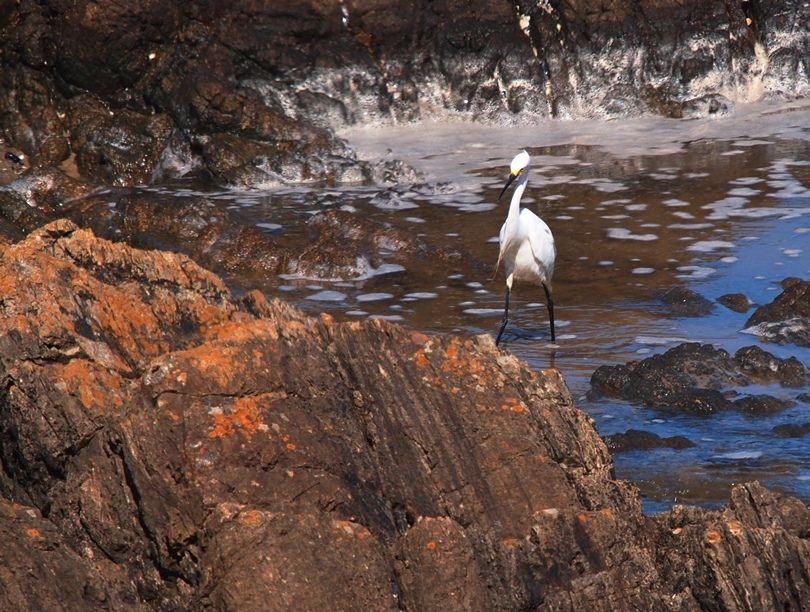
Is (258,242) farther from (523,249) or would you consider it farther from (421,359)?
(421,359)

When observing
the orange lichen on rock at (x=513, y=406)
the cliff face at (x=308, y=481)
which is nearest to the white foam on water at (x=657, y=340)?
the cliff face at (x=308, y=481)

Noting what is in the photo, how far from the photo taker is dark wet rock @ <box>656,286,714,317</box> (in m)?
8.57

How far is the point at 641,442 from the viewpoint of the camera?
6145mm

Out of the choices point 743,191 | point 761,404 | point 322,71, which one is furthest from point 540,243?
point 322,71

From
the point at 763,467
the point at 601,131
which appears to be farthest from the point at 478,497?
the point at 601,131

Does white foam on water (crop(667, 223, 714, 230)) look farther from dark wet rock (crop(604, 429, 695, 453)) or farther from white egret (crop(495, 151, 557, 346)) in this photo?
dark wet rock (crop(604, 429, 695, 453))

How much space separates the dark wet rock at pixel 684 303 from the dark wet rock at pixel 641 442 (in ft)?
8.18

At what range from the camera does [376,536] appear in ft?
12.5

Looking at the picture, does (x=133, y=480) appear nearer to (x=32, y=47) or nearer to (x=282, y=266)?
(x=282, y=266)

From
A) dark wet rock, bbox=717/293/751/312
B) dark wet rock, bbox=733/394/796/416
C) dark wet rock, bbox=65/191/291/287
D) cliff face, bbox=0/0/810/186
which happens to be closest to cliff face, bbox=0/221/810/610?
dark wet rock, bbox=733/394/796/416

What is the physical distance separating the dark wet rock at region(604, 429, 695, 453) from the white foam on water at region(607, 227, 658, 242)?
183 inches

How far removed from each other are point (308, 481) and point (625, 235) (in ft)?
24.1

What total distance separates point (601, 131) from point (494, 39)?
1.80 metres

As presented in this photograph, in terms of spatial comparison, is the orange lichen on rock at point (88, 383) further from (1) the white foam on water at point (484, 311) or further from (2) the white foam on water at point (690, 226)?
(2) the white foam on water at point (690, 226)
